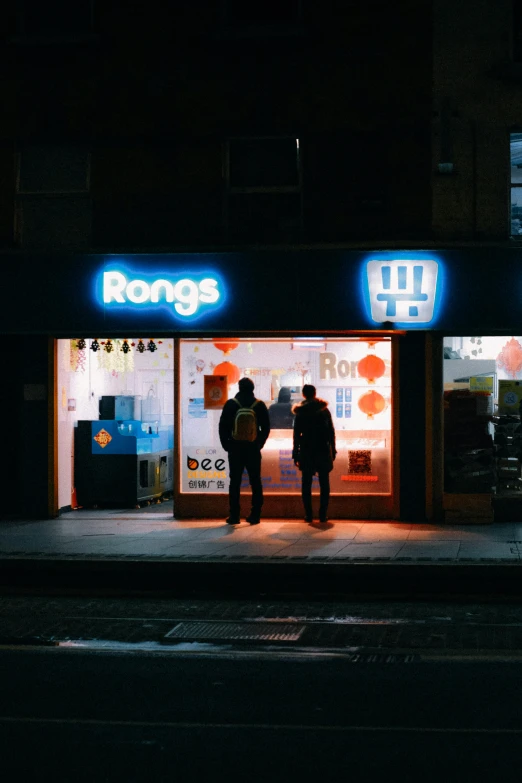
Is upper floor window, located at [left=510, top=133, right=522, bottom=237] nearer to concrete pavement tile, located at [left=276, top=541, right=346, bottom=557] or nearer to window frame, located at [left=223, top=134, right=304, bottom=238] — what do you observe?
window frame, located at [left=223, top=134, right=304, bottom=238]

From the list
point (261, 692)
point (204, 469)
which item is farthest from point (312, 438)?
point (261, 692)

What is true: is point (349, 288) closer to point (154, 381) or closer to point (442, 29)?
point (442, 29)

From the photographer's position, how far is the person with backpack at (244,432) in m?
14.8

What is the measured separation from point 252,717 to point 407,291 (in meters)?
9.72

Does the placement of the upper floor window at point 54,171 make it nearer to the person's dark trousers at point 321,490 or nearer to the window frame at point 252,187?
the window frame at point 252,187

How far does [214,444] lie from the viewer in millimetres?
16141

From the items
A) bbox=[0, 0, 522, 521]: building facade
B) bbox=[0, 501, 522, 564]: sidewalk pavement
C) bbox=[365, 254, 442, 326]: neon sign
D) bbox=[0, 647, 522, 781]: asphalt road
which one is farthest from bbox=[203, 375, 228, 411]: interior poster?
bbox=[0, 647, 522, 781]: asphalt road

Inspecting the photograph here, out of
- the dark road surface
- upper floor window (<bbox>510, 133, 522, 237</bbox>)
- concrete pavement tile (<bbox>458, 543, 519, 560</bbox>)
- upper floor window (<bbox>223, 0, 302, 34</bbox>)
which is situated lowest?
the dark road surface

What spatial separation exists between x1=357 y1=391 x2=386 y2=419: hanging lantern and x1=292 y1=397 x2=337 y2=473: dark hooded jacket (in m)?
1.04

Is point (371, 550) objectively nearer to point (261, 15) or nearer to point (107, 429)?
point (107, 429)

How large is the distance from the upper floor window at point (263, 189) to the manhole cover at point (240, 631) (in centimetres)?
779

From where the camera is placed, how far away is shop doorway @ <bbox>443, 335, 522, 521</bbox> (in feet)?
50.3

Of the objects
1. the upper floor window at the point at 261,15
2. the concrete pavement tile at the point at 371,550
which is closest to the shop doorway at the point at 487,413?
the concrete pavement tile at the point at 371,550

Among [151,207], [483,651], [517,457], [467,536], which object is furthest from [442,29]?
[483,651]
